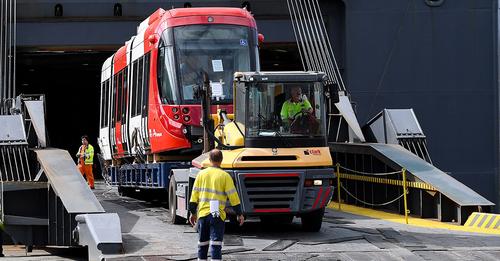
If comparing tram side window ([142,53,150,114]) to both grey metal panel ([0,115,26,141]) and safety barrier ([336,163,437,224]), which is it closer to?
grey metal panel ([0,115,26,141])

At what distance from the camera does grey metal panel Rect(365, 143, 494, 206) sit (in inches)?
684

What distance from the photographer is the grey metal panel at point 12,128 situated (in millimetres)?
17484

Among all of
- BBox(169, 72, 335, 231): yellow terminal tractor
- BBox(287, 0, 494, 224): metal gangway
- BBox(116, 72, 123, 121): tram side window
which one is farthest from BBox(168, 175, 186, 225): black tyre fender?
BBox(116, 72, 123, 121): tram side window

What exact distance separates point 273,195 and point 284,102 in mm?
1563

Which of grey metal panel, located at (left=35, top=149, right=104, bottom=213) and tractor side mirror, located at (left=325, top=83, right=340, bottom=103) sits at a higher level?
tractor side mirror, located at (left=325, top=83, right=340, bottom=103)

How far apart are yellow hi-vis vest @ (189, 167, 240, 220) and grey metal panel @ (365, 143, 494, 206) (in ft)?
22.2

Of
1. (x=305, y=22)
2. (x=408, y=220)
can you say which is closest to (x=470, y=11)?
(x=305, y=22)

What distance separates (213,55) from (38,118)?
3.80m

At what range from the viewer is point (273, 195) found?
14.7m

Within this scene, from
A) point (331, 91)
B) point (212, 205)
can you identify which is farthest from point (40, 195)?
point (212, 205)

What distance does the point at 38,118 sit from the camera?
1866 centimetres

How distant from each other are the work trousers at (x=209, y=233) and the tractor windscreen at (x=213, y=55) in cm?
628

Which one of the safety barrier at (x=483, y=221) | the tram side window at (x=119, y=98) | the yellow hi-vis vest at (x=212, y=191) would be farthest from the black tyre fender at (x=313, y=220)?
the tram side window at (x=119, y=98)

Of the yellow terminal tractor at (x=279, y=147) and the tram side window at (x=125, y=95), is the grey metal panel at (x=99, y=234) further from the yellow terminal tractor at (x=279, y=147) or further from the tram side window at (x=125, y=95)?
the tram side window at (x=125, y=95)
